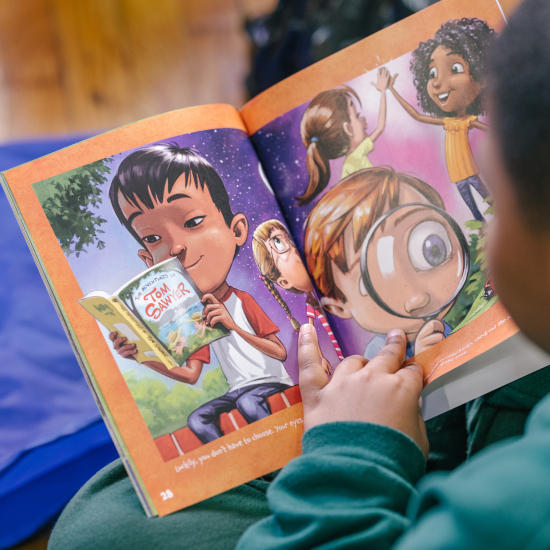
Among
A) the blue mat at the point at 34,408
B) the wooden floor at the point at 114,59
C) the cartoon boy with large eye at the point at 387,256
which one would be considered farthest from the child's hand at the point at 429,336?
the wooden floor at the point at 114,59

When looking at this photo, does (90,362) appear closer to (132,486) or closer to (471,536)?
(132,486)

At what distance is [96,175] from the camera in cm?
45

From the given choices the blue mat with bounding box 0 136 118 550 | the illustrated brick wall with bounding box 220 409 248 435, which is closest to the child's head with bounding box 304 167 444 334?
the illustrated brick wall with bounding box 220 409 248 435

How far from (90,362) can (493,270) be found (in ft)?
1.10

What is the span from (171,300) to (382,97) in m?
0.28

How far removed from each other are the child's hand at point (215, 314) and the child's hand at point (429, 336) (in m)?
0.17

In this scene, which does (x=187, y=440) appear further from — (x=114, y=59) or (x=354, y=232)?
(x=114, y=59)

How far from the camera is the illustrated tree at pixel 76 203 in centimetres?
44

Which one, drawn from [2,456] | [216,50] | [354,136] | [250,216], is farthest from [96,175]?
[216,50]

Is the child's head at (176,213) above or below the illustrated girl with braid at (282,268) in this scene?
above

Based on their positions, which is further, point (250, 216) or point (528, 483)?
point (250, 216)

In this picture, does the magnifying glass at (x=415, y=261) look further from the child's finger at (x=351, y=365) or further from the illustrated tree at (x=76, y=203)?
the illustrated tree at (x=76, y=203)

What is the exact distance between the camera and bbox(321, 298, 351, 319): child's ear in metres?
0.47

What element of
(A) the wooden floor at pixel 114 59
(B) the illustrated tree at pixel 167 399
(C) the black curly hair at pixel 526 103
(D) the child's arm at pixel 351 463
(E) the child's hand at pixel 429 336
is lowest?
(D) the child's arm at pixel 351 463
